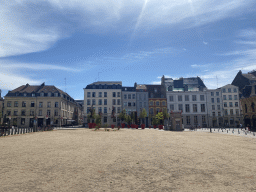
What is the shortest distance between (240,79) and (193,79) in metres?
18.8

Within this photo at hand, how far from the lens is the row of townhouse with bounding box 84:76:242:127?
59156 mm

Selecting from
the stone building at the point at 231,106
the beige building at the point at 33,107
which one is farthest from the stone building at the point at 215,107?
the beige building at the point at 33,107

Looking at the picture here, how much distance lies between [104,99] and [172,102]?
2413 centimetres

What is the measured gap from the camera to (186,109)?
59.3 metres

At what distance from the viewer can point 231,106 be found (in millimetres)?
61125

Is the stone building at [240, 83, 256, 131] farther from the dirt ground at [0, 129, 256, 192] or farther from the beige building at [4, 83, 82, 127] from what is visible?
the beige building at [4, 83, 82, 127]

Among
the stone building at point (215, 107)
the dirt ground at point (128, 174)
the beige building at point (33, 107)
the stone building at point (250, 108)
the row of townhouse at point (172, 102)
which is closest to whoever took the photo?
the dirt ground at point (128, 174)

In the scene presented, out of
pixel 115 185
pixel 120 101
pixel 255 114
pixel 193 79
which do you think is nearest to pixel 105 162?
pixel 115 185

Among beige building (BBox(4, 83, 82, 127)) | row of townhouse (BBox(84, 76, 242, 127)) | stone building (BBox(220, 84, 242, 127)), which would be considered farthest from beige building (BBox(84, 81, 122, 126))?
stone building (BBox(220, 84, 242, 127))

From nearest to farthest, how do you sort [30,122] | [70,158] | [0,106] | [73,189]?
[73,189] → [70,158] → [30,122] → [0,106]

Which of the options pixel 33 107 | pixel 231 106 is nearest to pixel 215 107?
pixel 231 106

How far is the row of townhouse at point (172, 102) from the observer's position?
59.2 m

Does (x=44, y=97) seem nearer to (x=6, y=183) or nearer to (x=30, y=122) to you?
(x=30, y=122)

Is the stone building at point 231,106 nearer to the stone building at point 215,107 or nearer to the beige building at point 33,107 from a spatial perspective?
the stone building at point 215,107
